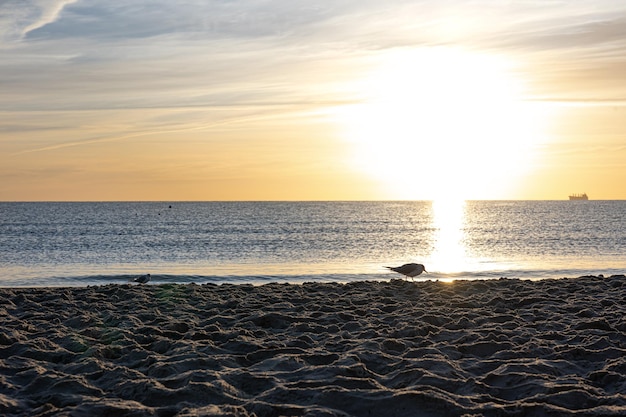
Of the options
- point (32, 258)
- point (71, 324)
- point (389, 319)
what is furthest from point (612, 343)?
point (32, 258)

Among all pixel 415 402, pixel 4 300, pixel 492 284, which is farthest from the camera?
pixel 492 284

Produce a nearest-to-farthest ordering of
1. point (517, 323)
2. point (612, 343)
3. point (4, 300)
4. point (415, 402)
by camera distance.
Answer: point (415, 402) < point (612, 343) < point (517, 323) < point (4, 300)

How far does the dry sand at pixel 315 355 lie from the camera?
5.73 m

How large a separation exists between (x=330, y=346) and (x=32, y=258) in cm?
2771

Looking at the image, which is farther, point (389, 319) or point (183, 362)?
point (389, 319)

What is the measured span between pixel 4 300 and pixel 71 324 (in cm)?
333

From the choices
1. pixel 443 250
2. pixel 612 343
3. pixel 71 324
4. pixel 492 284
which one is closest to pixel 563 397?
pixel 612 343

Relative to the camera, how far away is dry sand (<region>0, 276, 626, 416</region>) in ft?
18.8

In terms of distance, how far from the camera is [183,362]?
7016mm

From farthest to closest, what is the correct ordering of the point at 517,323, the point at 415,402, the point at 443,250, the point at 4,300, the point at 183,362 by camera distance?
1. the point at 443,250
2. the point at 4,300
3. the point at 517,323
4. the point at 183,362
5. the point at 415,402

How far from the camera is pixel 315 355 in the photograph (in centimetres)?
745

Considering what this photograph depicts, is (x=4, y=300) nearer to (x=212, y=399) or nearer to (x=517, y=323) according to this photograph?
(x=212, y=399)

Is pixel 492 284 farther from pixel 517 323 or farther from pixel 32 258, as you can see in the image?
pixel 32 258

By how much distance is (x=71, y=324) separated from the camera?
952cm
